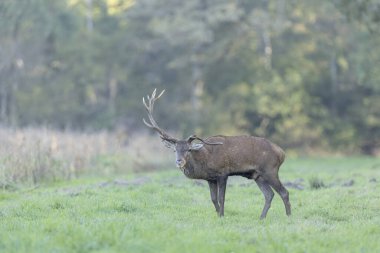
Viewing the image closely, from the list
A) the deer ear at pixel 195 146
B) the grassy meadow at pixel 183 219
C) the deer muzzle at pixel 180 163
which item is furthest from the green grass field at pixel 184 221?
the deer ear at pixel 195 146

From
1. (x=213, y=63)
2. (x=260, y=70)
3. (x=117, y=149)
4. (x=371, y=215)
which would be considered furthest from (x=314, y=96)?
(x=371, y=215)

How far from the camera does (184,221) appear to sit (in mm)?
→ 13023

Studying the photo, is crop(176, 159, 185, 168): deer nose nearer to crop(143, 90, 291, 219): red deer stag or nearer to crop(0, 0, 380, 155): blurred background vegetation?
crop(143, 90, 291, 219): red deer stag

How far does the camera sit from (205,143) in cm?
1435

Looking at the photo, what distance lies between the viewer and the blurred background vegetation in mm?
47094

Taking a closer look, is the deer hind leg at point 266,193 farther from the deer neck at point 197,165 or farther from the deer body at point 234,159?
the deer neck at point 197,165

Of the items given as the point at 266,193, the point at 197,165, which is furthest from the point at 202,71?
the point at 266,193

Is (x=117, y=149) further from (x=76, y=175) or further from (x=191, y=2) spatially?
(x=191, y=2)

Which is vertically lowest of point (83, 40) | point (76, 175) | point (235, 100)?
point (76, 175)

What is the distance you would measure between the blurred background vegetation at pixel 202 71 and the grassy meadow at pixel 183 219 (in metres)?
26.6

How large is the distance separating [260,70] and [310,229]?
38996 millimetres

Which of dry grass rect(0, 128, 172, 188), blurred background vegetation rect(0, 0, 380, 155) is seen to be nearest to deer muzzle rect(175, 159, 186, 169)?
dry grass rect(0, 128, 172, 188)

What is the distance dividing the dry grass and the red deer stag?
669cm

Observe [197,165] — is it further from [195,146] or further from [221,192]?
[221,192]
